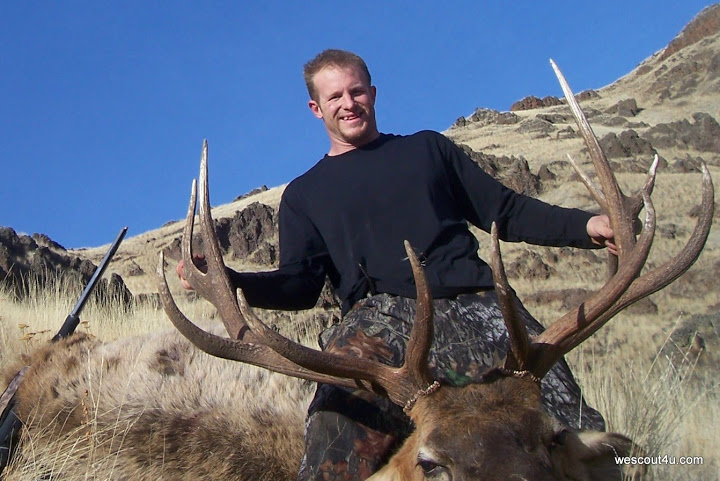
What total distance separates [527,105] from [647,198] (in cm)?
8215

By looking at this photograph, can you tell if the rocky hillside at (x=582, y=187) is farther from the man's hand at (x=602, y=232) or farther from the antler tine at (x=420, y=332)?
the antler tine at (x=420, y=332)

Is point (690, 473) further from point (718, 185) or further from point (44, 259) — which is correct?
point (718, 185)

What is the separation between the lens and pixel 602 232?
3.94 m

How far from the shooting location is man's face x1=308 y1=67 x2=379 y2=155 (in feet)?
14.7

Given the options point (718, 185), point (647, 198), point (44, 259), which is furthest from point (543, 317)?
point (718, 185)

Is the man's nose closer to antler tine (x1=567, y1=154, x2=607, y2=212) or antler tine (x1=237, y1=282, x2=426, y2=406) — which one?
antler tine (x1=567, y1=154, x2=607, y2=212)

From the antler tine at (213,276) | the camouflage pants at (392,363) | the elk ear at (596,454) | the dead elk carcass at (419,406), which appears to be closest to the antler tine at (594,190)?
the dead elk carcass at (419,406)

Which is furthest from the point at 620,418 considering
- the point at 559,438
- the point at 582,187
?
the point at 582,187

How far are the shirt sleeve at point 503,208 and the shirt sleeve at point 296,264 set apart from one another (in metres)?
0.85

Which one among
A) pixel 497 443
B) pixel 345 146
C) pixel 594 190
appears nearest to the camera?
pixel 497 443

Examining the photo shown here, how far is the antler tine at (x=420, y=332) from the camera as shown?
3043 mm

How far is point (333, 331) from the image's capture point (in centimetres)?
416

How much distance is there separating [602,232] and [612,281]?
0.51 meters

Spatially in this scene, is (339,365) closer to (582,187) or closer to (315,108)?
(315,108)
